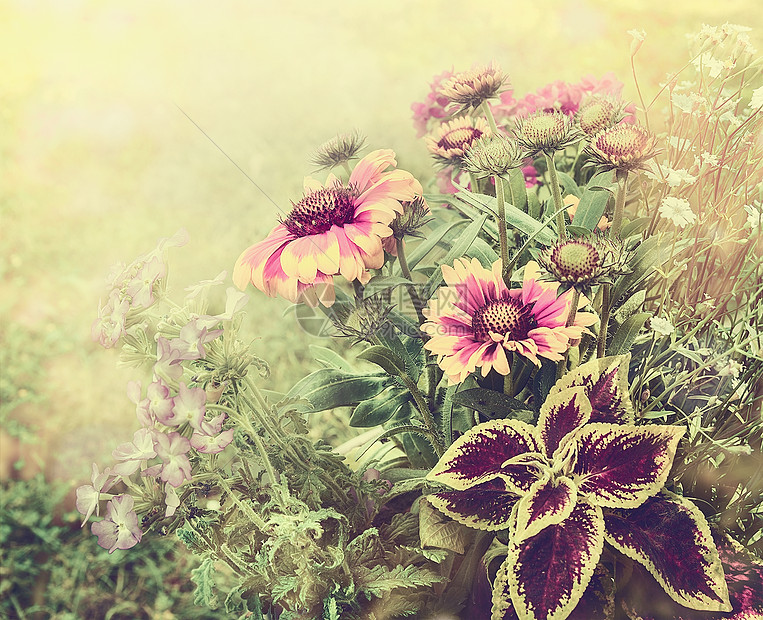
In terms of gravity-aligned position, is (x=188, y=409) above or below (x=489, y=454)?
above

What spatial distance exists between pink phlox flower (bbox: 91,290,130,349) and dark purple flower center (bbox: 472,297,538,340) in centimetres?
31

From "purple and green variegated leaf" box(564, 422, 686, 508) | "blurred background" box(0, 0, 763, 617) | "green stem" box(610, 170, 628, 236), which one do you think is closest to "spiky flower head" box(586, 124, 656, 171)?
"green stem" box(610, 170, 628, 236)

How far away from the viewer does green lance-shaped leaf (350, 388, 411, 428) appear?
829 millimetres

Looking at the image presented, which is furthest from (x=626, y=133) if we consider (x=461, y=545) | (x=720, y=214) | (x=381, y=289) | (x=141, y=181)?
(x=141, y=181)

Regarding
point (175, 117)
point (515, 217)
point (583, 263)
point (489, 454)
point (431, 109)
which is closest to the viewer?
point (583, 263)

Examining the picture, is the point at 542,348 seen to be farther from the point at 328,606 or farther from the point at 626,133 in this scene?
the point at 328,606

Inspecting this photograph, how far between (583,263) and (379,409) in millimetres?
322

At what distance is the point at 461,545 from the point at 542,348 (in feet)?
0.76

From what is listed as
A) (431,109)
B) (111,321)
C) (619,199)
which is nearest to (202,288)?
(111,321)

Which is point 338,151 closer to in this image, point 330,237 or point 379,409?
point 330,237

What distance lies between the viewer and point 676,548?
67 centimetres

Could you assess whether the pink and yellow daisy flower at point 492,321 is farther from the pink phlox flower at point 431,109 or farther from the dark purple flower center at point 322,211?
the pink phlox flower at point 431,109

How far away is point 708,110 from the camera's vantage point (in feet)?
2.46

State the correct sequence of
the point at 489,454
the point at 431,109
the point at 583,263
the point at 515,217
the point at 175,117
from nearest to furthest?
the point at 583,263 < the point at 489,454 < the point at 515,217 < the point at 431,109 < the point at 175,117
